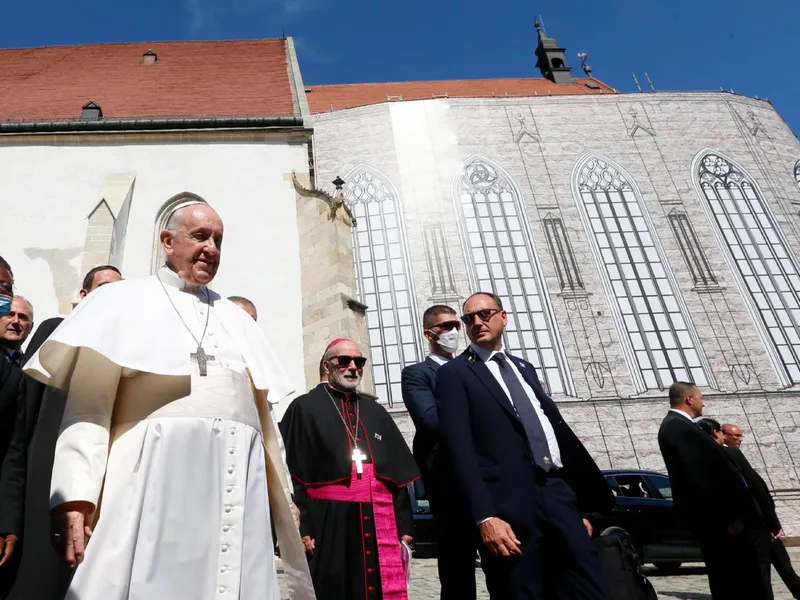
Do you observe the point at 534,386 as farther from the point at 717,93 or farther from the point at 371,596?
the point at 717,93

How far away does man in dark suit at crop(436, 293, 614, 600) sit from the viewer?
214 cm

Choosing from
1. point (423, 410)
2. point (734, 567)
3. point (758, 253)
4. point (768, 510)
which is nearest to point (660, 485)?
point (768, 510)

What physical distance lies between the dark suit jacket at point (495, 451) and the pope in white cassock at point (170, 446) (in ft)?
2.35

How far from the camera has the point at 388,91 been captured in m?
28.0

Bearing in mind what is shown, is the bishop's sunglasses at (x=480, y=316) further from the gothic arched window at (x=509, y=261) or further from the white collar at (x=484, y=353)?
the gothic arched window at (x=509, y=261)

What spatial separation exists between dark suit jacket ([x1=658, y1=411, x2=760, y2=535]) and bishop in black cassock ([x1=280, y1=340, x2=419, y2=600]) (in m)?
1.77

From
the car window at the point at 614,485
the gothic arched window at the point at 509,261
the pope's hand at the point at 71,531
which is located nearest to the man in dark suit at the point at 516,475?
the pope's hand at the point at 71,531

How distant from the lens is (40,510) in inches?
89.7

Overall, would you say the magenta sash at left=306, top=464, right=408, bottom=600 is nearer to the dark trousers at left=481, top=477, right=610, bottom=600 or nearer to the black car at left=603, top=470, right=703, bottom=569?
the dark trousers at left=481, top=477, right=610, bottom=600

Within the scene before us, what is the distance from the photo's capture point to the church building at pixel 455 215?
9633 millimetres

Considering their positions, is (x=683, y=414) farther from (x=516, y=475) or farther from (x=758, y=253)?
(x=758, y=253)

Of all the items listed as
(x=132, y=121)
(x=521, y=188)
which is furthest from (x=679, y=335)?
(x=132, y=121)

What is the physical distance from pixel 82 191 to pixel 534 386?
33.2 ft

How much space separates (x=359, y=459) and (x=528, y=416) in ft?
3.55
